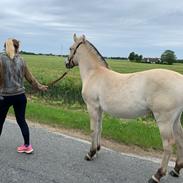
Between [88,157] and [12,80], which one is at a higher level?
[12,80]

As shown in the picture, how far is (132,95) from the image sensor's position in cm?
604

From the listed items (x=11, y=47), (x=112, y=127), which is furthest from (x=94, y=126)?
(x=112, y=127)

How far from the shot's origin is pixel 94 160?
6.77 m

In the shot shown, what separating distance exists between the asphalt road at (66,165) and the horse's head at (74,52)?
5.30 ft

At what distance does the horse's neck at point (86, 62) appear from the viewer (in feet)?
23.9

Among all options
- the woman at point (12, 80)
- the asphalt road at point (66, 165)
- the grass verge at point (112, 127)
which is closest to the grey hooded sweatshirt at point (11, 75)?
the woman at point (12, 80)

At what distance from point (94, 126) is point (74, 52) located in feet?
5.12

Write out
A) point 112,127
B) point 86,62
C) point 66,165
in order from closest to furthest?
point 66,165
point 86,62
point 112,127

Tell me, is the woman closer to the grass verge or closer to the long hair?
the long hair

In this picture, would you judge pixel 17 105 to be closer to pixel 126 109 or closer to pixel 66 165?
pixel 66 165

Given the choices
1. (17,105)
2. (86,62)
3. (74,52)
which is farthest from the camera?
(74,52)

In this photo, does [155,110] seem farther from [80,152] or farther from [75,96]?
[75,96]

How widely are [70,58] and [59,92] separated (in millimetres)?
10558

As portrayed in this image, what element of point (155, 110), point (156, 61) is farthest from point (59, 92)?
point (156, 61)
